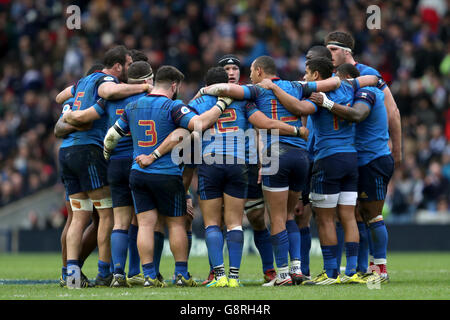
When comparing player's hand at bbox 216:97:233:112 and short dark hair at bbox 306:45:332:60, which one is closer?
player's hand at bbox 216:97:233:112

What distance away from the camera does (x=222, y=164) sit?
364 inches

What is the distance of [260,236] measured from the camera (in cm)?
1010

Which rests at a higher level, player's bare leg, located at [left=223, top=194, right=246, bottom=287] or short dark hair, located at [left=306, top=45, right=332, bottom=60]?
short dark hair, located at [left=306, top=45, right=332, bottom=60]

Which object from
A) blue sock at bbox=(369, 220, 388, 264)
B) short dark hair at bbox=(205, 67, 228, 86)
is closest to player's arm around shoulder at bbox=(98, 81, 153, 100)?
short dark hair at bbox=(205, 67, 228, 86)

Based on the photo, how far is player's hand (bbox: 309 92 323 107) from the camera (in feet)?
31.3

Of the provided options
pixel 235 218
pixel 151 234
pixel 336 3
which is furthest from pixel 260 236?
pixel 336 3

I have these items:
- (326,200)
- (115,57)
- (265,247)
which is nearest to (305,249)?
(265,247)

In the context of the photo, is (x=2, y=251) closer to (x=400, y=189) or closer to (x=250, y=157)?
(x=400, y=189)

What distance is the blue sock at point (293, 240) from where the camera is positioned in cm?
970

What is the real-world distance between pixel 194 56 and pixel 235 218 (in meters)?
14.3

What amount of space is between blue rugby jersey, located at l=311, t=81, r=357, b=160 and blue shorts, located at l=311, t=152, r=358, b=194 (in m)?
0.08

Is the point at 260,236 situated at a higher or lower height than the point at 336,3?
lower

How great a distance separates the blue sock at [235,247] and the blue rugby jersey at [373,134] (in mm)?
1987

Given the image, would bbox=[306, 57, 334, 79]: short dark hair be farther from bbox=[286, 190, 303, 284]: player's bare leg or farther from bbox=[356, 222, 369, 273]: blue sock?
bbox=[356, 222, 369, 273]: blue sock
